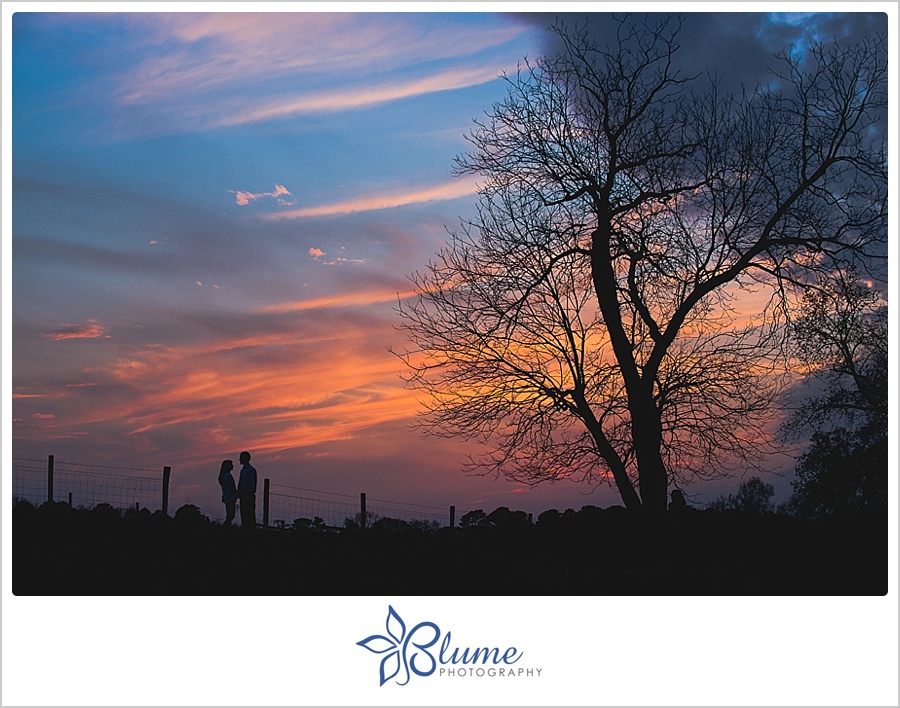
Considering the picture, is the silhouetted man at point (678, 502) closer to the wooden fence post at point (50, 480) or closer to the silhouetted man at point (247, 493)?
the silhouetted man at point (247, 493)

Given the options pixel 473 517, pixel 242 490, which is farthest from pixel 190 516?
pixel 473 517

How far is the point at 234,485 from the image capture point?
1683 cm

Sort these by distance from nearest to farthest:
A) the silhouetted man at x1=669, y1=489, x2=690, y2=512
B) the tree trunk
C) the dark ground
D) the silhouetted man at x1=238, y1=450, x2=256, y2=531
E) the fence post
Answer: the dark ground
the tree trunk
the silhouetted man at x1=669, y1=489, x2=690, y2=512
the silhouetted man at x1=238, y1=450, x2=256, y2=531
the fence post

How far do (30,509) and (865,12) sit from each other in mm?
15061

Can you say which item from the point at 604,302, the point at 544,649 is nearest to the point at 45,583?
the point at 544,649

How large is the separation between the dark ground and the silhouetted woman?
2.19ft

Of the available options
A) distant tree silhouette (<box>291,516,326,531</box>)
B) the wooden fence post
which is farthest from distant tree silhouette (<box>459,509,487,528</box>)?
the wooden fence post

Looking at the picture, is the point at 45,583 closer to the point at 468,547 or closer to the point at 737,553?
the point at 468,547

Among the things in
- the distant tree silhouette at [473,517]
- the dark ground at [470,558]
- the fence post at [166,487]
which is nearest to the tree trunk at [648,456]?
the dark ground at [470,558]

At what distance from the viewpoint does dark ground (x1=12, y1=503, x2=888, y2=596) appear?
28.4 feet

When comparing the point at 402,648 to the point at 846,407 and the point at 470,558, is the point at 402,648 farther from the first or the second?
the point at 846,407

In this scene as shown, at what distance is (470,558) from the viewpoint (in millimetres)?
11438

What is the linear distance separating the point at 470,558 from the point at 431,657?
4369 millimetres

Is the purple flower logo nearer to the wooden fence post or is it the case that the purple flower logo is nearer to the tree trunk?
the tree trunk
